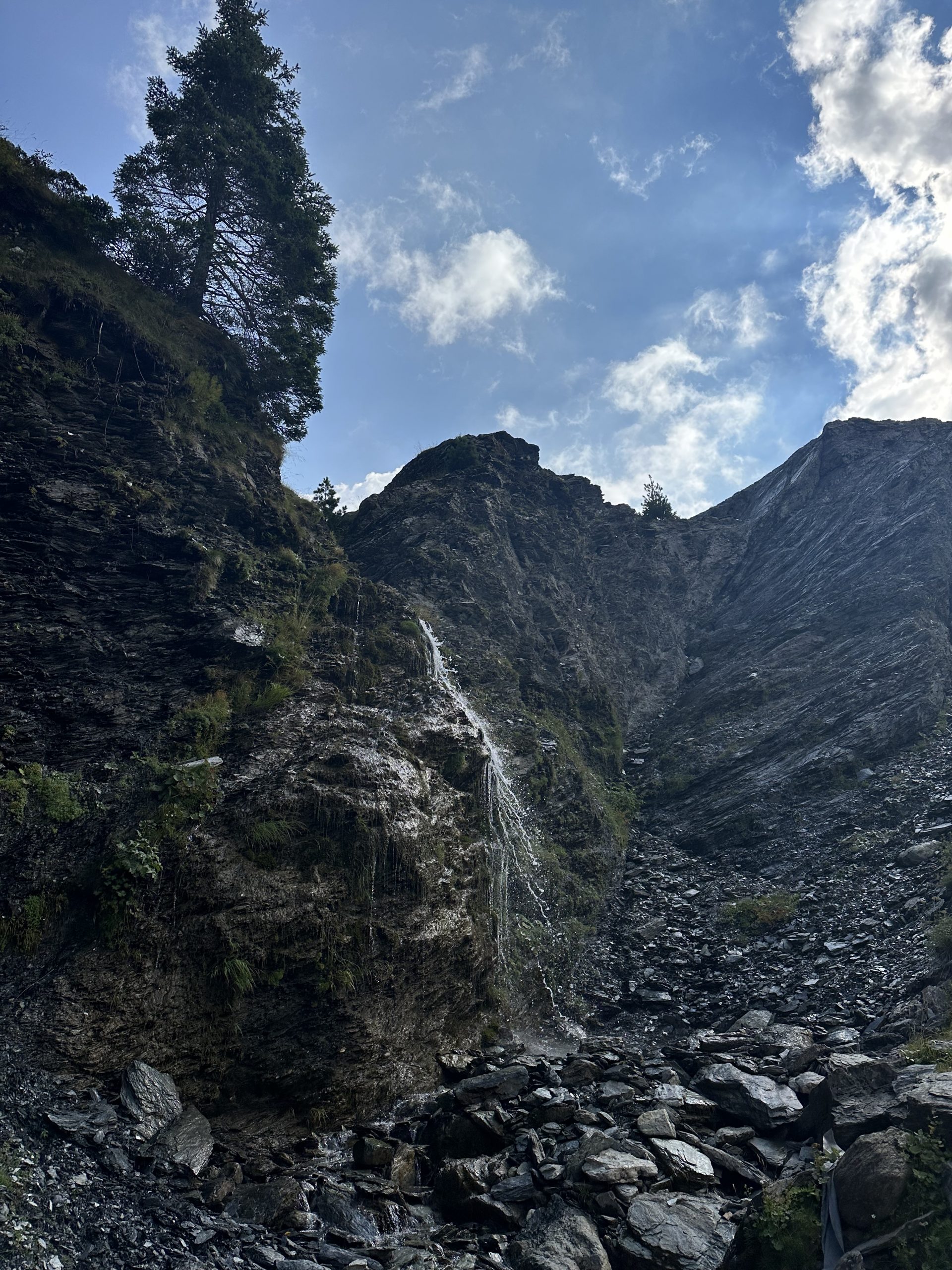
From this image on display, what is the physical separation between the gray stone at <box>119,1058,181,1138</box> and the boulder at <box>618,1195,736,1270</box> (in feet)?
19.5

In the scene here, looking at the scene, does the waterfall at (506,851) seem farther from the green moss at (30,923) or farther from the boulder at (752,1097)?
the green moss at (30,923)

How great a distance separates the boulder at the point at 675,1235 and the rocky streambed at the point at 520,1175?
0.02 metres

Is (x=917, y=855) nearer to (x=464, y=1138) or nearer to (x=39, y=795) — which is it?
(x=464, y=1138)

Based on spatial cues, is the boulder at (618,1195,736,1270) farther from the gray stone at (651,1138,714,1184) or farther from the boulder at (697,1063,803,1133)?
the boulder at (697,1063,803,1133)

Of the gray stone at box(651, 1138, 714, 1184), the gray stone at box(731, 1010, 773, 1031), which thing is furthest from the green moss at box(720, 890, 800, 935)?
the gray stone at box(651, 1138, 714, 1184)

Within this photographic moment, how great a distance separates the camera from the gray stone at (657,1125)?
942 centimetres

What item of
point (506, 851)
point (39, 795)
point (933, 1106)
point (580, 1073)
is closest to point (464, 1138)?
point (580, 1073)

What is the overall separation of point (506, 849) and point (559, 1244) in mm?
10278

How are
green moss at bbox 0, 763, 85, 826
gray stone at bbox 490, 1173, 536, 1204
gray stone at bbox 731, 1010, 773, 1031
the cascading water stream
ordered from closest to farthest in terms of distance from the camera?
gray stone at bbox 490, 1173, 536, 1204, green moss at bbox 0, 763, 85, 826, gray stone at bbox 731, 1010, 773, 1031, the cascading water stream

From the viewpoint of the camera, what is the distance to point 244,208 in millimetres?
25047

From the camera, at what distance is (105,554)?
16.5 m

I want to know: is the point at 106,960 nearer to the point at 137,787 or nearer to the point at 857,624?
the point at 137,787

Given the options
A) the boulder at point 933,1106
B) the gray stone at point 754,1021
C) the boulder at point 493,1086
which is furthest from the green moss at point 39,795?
the gray stone at point 754,1021

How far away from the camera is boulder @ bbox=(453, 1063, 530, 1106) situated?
11.0 m
